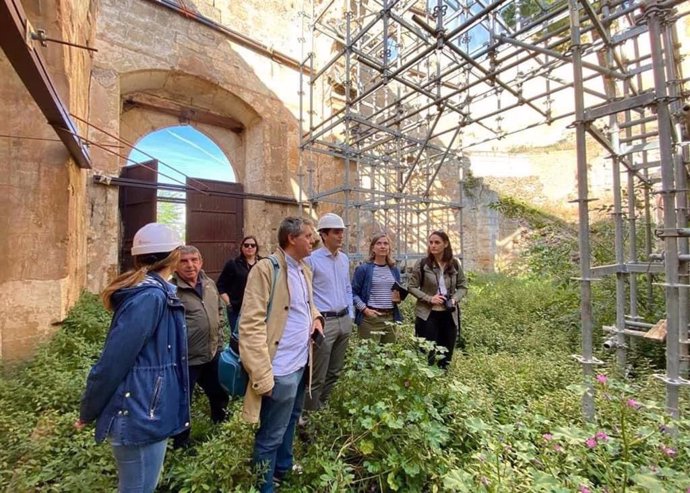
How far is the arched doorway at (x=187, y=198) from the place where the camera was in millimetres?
5880

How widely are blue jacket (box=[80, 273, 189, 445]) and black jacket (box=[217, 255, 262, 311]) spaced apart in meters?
2.18

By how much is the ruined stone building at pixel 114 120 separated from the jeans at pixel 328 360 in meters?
2.94

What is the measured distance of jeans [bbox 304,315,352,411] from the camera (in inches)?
98.3

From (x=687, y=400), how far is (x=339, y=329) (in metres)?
2.63

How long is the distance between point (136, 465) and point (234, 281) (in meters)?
2.41

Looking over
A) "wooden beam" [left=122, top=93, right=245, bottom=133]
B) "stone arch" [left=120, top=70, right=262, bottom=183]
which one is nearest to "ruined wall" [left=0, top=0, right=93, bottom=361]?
"stone arch" [left=120, top=70, right=262, bottom=183]

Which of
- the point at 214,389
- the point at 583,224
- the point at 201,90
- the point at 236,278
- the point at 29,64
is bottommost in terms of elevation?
the point at 214,389

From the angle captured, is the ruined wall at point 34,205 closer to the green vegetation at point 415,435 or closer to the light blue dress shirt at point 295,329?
the green vegetation at point 415,435

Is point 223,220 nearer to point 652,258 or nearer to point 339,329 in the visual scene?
point 339,329

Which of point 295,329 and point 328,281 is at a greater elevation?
point 328,281

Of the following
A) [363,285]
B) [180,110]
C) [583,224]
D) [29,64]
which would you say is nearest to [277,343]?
[363,285]

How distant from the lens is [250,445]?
2.03 m

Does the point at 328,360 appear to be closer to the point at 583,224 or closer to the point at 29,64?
the point at 583,224

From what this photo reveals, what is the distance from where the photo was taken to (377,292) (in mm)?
3379
